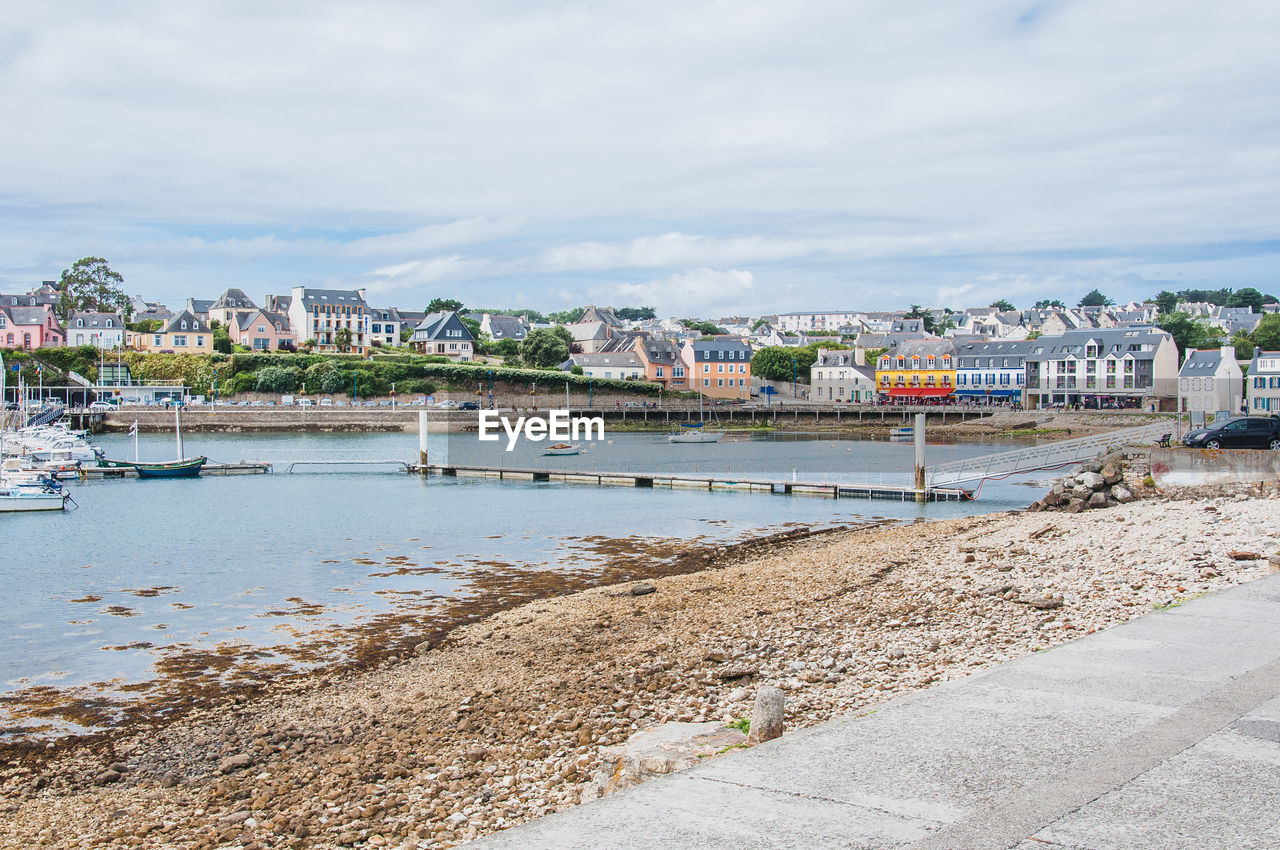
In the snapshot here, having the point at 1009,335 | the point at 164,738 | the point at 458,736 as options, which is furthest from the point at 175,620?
the point at 1009,335

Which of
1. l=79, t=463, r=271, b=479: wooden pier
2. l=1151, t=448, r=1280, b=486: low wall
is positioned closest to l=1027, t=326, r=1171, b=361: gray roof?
l=1151, t=448, r=1280, b=486: low wall

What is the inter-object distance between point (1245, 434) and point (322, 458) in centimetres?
5593

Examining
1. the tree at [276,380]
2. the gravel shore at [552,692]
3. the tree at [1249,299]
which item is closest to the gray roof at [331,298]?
the tree at [276,380]

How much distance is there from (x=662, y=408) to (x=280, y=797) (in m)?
98.3

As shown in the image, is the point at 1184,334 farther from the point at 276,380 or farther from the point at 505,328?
the point at 276,380

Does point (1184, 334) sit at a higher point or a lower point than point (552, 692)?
higher

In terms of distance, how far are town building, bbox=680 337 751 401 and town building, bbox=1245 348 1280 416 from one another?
51.0 m

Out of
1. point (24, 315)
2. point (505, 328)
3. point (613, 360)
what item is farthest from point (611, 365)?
point (24, 315)

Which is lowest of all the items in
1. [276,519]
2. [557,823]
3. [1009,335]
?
[276,519]

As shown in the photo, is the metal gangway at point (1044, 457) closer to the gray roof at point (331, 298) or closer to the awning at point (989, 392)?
the awning at point (989, 392)

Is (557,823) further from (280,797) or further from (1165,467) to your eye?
(1165,467)

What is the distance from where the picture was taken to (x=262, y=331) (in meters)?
120

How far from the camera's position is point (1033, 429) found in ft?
286

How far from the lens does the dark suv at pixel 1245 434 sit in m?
32.2
